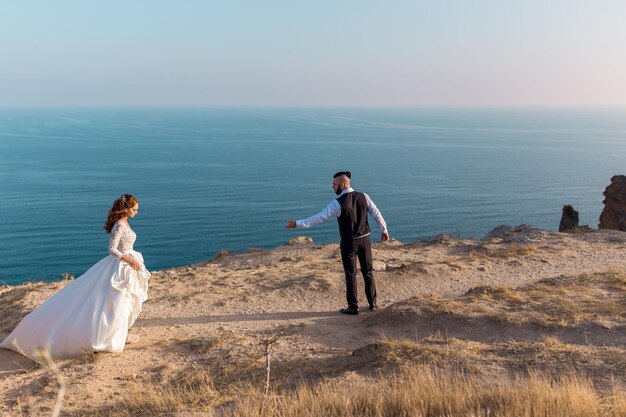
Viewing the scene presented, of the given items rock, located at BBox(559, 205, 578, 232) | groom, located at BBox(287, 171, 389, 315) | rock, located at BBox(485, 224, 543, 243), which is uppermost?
groom, located at BBox(287, 171, 389, 315)

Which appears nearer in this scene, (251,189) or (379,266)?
(379,266)

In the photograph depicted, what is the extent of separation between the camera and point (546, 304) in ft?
34.4

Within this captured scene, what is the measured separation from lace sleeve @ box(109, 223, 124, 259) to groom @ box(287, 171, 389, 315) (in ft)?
8.70

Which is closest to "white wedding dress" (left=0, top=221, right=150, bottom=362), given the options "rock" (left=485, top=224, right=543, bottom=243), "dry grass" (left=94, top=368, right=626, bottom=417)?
"dry grass" (left=94, top=368, right=626, bottom=417)

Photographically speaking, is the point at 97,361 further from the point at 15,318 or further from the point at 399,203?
the point at 399,203

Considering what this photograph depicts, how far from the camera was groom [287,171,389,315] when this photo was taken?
9695 millimetres

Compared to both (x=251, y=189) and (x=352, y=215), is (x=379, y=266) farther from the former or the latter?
(x=251, y=189)

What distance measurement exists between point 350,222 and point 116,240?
3.81 m

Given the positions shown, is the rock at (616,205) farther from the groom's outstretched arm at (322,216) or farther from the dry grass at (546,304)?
the groom's outstretched arm at (322,216)

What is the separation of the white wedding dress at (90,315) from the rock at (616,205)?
2764cm

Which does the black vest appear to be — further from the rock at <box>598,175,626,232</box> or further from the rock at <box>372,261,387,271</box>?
the rock at <box>598,175,626,232</box>

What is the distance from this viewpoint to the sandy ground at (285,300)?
8.00 m

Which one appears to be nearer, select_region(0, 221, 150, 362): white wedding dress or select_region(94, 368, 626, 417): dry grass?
select_region(94, 368, 626, 417): dry grass

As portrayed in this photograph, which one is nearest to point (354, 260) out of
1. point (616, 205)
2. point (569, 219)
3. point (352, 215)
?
point (352, 215)
